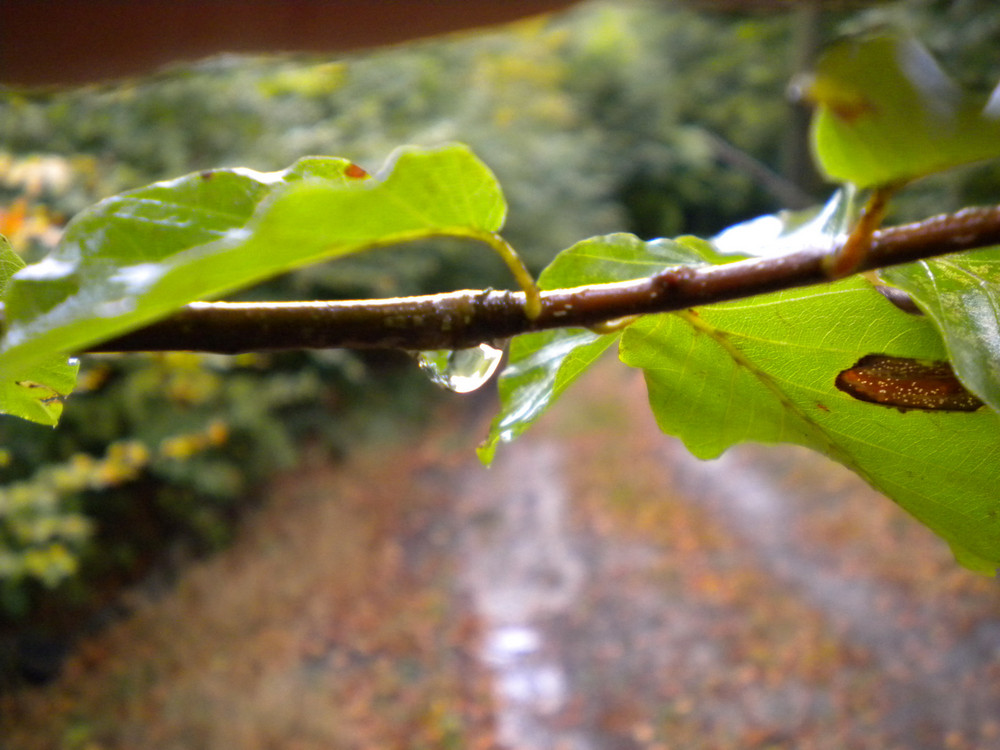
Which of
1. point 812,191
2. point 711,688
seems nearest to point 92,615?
point 711,688

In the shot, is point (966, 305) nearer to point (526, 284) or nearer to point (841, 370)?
point (841, 370)

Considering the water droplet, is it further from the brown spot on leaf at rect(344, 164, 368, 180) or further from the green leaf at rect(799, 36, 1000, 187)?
the green leaf at rect(799, 36, 1000, 187)

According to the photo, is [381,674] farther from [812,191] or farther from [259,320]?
[812,191]

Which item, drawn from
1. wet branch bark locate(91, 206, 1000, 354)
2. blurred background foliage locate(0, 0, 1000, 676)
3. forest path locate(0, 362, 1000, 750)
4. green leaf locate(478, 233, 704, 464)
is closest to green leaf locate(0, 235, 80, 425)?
wet branch bark locate(91, 206, 1000, 354)

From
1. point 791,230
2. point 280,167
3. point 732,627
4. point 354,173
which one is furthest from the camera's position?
point 280,167

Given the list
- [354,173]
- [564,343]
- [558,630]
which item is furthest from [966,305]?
[558,630]

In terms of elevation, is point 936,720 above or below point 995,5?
below
